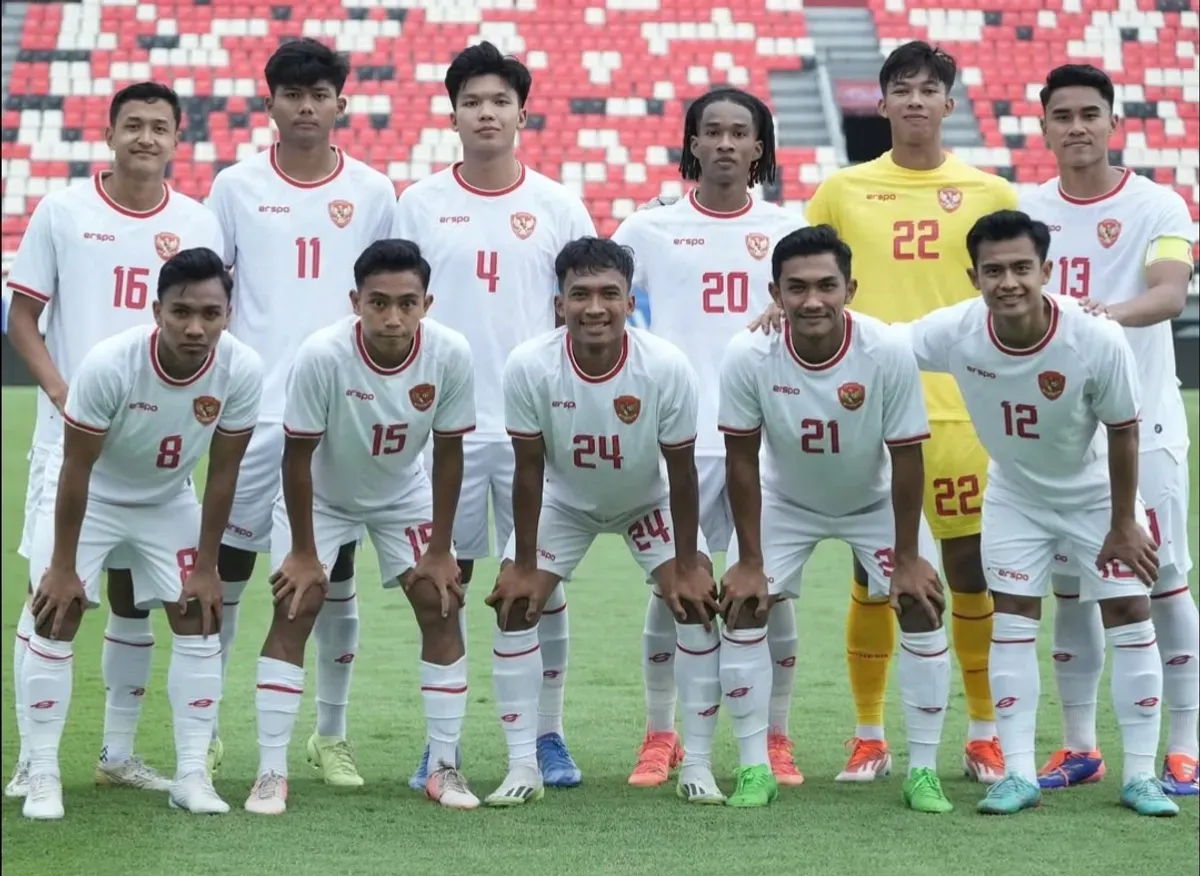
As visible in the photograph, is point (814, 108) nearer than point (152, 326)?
No

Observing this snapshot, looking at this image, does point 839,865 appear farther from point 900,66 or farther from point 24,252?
point 24,252

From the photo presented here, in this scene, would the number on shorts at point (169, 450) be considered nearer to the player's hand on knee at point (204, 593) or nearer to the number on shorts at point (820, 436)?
the player's hand on knee at point (204, 593)

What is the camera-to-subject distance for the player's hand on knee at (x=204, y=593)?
4004 mm

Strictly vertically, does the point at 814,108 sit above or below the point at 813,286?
above

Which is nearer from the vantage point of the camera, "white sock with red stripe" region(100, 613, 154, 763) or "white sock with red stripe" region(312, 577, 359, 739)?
"white sock with red stripe" region(100, 613, 154, 763)

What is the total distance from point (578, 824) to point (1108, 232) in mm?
2019

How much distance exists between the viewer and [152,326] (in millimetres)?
4043

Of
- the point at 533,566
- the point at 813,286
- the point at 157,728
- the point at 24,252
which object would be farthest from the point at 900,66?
the point at 157,728

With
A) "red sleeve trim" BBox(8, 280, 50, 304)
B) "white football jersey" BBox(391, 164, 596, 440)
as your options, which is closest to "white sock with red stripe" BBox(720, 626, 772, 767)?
"white football jersey" BBox(391, 164, 596, 440)

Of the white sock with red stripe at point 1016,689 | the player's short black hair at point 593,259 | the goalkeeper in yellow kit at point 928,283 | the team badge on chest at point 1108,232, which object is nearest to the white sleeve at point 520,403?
the player's short black hair at point 593,259

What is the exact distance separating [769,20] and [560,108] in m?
3.38

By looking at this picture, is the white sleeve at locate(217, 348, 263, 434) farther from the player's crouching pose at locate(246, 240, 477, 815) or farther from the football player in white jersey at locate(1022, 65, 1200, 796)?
the football player in white jersey at locate(1022, 65, 1200, 796)

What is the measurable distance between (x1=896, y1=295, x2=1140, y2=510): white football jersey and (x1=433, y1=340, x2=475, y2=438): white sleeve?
3.55ft

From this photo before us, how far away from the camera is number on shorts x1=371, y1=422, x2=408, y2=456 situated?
4.11 meters
